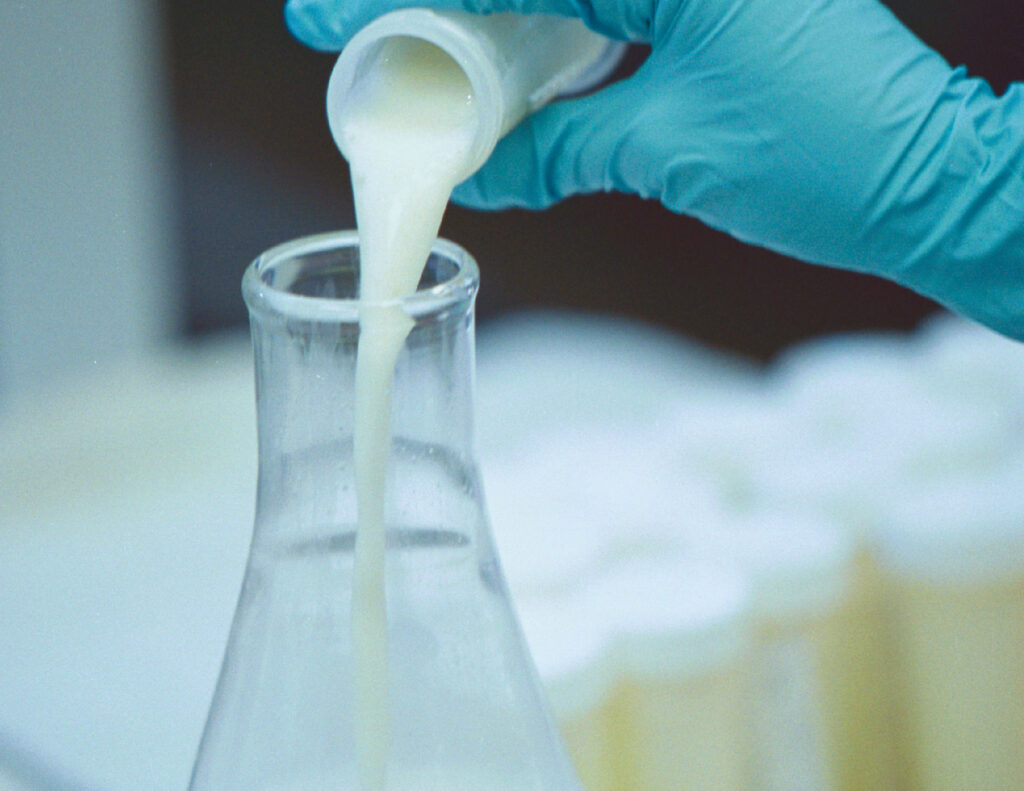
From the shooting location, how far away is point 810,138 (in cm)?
88

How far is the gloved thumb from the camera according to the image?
36.4 inches

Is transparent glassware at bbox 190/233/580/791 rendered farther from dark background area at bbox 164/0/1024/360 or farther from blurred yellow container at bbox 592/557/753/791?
dark background area at bbox 164/0/1024/360

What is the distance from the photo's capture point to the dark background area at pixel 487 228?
2.55 m

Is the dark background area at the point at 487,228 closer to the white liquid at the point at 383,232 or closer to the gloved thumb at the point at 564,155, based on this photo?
the gloved thumb at the point at 564,155

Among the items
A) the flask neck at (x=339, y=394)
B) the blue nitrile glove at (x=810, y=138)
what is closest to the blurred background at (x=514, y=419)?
the blue nitrile glove at (x=810, y=138)

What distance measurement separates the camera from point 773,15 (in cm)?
87

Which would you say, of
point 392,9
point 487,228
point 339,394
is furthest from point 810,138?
point 487,228

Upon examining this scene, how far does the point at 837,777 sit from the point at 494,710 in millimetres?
493

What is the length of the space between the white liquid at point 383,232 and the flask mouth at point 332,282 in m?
0.01

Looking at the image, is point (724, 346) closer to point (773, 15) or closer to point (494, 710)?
point (773, 15)

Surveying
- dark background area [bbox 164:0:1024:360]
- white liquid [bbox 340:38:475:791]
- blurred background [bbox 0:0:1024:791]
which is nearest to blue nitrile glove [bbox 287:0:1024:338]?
white liquid [bbox 340:38:475:791]

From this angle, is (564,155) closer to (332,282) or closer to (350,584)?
(332,282)

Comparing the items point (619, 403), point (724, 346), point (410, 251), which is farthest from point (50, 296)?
point (410, 251)

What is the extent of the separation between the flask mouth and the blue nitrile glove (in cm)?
21
